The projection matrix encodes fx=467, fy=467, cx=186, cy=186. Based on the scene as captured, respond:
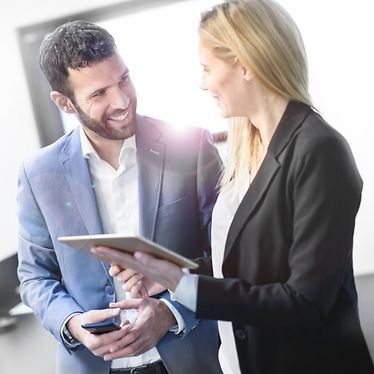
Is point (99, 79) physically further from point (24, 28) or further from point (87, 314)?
point (87, 314)

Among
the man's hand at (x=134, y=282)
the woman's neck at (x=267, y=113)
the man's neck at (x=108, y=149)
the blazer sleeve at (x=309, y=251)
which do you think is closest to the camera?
the blazer sleeve at (x=309, y=251)

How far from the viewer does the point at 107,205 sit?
99 centimetres

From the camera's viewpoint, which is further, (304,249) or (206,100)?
(206,100)

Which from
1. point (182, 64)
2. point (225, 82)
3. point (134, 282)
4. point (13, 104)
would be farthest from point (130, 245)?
point (13, 104)

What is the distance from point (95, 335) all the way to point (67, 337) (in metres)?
0.09

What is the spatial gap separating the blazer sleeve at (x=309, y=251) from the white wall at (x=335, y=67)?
276 millimetres

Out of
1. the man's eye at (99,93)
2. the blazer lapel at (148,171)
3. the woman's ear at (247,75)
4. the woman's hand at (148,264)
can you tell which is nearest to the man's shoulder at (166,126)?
the blazer lapel at (148,171)

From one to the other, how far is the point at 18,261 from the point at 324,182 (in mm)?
733

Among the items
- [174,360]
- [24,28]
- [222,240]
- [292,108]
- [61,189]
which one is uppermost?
[24,28]

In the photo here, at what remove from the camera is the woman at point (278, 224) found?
691mm

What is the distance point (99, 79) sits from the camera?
2.98 ft

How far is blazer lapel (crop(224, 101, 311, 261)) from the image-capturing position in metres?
0.74

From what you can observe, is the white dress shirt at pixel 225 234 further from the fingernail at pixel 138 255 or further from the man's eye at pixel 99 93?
the man's eye at pixel 99 93

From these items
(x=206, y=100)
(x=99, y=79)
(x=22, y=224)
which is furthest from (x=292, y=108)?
(x=22, y=224)
